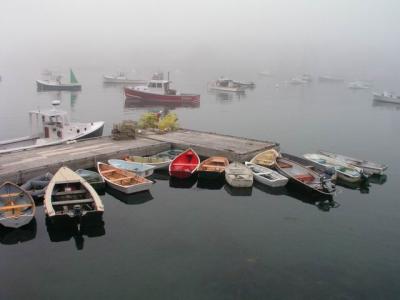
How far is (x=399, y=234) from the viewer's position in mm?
18844

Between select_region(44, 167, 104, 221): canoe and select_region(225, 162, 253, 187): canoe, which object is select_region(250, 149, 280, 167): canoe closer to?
select_region(225, 162, 253, 187): canoe

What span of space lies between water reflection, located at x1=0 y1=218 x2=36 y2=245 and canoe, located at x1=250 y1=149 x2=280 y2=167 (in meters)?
15.2

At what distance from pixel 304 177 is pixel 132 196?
10.6 metres

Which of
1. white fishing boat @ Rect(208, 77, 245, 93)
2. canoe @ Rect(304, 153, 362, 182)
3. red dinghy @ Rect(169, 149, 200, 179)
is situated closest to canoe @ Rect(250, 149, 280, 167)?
canoe @ Rect(304, 153, 362, 182)

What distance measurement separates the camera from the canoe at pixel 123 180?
2212 centimetres

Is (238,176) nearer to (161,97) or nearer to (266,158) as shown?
(266,158)

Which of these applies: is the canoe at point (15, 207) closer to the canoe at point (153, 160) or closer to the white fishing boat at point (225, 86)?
the canoe at point (153, 160)

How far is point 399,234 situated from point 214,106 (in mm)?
57423

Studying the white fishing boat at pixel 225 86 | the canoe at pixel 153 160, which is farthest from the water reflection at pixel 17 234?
the white fishing boat at pixel 225 86

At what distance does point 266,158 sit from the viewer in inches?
1112

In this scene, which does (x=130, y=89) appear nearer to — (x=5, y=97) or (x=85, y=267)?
(x=5, y=97)

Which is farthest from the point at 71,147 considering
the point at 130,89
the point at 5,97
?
the point at 5,97

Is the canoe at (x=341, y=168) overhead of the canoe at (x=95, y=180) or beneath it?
overhead

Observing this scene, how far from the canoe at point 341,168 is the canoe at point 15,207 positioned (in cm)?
1893
